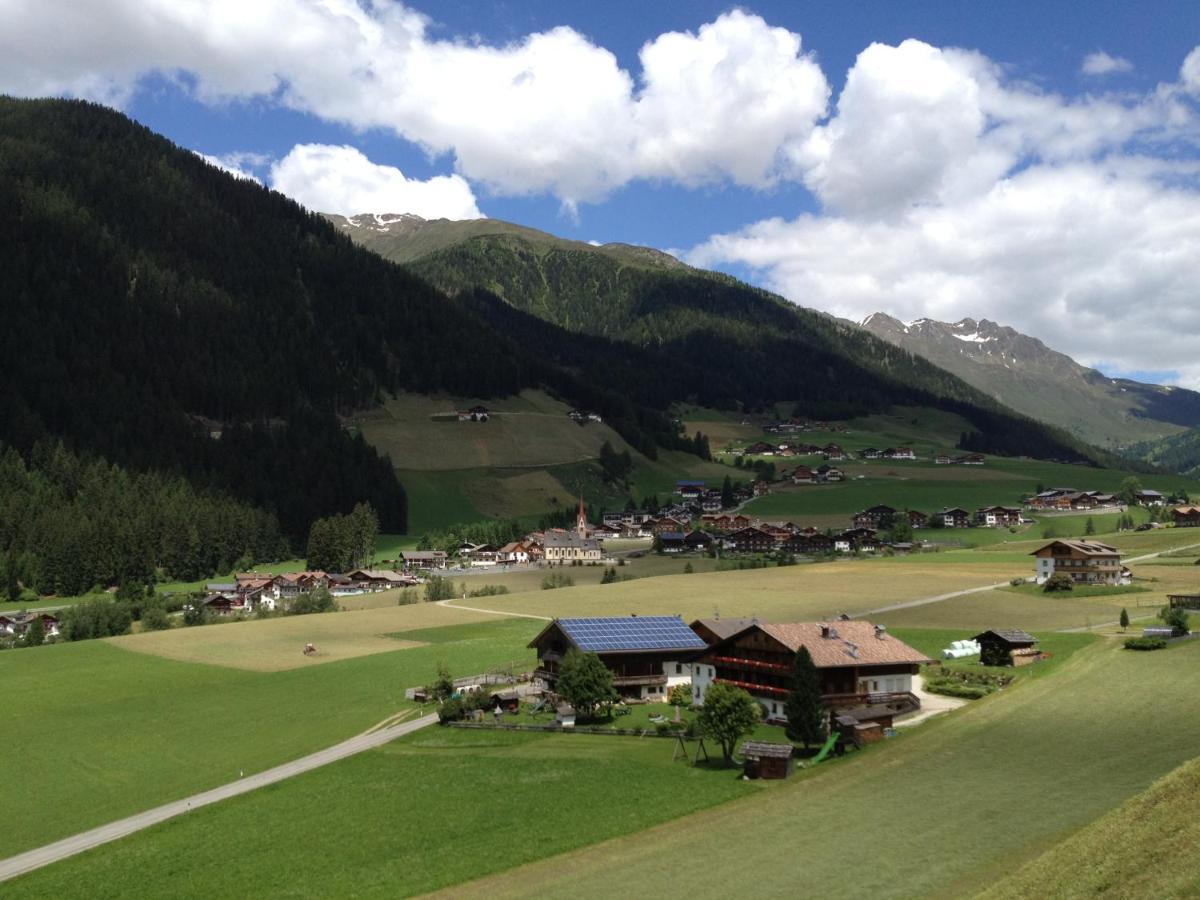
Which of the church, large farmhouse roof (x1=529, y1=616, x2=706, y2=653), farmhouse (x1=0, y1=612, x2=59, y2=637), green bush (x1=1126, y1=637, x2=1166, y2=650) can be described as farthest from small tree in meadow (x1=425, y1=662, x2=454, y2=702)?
the church

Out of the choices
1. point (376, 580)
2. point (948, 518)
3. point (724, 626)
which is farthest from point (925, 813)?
point (948, 518)

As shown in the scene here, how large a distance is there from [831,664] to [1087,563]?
58.6 m

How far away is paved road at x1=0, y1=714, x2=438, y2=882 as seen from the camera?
41.8 meters

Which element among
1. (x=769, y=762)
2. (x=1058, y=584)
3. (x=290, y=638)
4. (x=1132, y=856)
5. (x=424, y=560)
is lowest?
(x=290, y=638)

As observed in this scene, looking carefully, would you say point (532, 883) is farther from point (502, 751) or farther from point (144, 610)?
point (144, 610)

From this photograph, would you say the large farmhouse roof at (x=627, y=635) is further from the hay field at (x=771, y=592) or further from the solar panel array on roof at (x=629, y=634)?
the hay field at (x=771, y=592)

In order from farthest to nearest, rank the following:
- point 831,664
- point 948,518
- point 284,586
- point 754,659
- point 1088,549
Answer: point 948,518 → point 284,586 → point 1088,549 → point 754,659 → point 831,664

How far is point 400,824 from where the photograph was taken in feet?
132

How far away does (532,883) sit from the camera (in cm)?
3250

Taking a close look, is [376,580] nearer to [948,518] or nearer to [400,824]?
[400,824]

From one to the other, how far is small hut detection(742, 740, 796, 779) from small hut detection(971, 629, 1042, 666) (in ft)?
89.2

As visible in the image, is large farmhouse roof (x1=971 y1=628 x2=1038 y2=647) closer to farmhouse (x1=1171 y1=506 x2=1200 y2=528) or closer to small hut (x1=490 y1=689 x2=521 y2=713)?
small hut (x1=490 y1=689 x2=521 y2=713)

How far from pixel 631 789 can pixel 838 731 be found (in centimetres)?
1086

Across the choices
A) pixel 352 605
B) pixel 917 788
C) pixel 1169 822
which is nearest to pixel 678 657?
pixel 917 788
